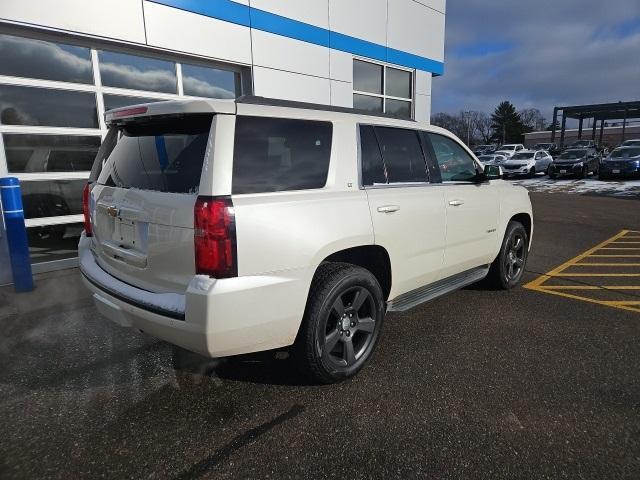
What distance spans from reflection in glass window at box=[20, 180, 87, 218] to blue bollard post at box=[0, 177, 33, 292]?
3.19 feet

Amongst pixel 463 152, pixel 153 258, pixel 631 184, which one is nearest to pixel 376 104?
pixel 463 152

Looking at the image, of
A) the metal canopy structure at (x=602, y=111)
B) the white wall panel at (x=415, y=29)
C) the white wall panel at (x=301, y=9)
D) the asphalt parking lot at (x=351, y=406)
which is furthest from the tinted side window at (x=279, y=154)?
the metal canopy structure at (x=602, y=111)

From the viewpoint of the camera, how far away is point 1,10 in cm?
511

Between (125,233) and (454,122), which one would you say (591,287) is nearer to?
(125,233)

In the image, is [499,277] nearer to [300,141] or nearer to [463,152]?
[463,152]

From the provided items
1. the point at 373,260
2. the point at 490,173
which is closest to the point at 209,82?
the point at 490,173

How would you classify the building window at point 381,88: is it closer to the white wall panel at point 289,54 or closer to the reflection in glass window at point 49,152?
the white wall panel at point 289,54

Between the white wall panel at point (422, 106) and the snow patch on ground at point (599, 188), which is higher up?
the white wall panel at point (422, 106)

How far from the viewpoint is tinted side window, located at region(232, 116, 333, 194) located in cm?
234

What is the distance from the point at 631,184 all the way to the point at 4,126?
22921 millimetres

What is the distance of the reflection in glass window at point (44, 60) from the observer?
5436 mm

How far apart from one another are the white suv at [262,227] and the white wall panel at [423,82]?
29.7 ft

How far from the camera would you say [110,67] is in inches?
248

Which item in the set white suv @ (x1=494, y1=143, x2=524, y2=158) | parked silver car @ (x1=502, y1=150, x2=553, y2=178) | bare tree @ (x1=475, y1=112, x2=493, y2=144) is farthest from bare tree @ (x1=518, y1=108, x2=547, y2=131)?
parked silver car @ (x1=502, y1=150, x2=553, y2=178)
